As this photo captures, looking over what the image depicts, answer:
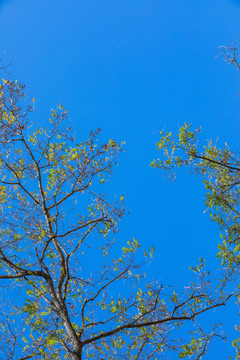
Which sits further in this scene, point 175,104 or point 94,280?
point 175,104

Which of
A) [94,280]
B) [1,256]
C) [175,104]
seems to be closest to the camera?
[1,256]

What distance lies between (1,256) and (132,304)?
236 centimetres

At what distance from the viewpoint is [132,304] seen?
22.4ft

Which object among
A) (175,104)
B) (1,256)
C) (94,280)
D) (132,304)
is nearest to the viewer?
(1,256)

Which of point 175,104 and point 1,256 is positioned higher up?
point 175,104

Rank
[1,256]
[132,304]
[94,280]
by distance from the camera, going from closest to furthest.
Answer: [1,256], [132,304], [94,280]

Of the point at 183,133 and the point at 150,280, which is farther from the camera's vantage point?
the point at 183,133

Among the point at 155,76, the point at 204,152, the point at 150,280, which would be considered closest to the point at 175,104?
the point at 155,76

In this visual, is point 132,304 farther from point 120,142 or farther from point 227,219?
point 120,142

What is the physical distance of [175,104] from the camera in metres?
25.9

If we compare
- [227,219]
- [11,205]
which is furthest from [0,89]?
[227,219]

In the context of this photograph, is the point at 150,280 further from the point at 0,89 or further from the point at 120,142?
the point at 0,89

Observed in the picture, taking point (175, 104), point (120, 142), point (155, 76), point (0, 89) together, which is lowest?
point (120, 142)

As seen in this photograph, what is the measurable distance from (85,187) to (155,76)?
19.8 m
